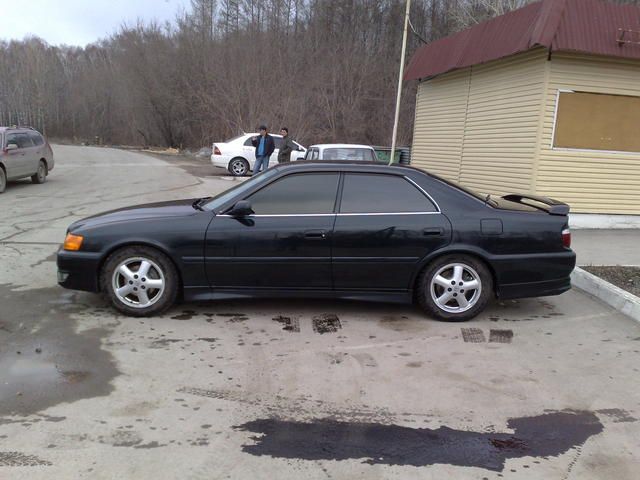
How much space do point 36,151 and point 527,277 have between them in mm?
14690

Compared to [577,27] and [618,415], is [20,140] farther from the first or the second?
[618,415]

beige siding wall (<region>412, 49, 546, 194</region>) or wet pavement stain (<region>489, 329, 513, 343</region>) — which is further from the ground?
beige siding wall (<region>412, 49, 546, 194</region>)

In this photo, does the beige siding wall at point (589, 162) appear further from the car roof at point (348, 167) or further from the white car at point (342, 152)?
the car roof at point (348, 167)

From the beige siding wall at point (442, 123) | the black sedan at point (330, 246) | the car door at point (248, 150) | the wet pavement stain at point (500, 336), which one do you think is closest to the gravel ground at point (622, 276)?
the black sedan at point (330, 246)

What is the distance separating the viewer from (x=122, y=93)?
179 feet

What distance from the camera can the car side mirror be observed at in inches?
193

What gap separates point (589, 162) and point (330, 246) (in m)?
7.29

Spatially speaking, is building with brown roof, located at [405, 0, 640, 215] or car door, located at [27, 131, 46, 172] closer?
building with brown roof, located at [405, 0, 640, 215]

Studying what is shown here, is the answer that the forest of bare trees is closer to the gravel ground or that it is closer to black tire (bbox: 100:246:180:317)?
the gravel ground

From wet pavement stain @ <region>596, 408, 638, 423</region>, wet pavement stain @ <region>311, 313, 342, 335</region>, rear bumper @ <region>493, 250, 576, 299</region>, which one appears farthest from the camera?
rear bumper @ <region>493, 250, 576, 299</region>

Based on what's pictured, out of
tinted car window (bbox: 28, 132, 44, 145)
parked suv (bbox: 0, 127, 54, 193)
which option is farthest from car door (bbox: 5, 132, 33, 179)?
tinted car window (bbox: 28, 132, 44, 145)

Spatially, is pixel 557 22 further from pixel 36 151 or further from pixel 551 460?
pixel 36 151

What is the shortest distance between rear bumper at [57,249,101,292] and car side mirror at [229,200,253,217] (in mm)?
1347

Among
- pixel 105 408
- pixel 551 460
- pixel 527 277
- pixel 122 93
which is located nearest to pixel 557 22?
pixel 527 277
